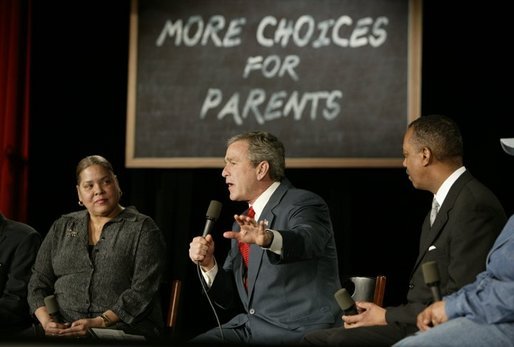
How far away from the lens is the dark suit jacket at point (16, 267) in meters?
3.94

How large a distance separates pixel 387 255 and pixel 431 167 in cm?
136

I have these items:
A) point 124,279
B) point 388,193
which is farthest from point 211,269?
point 388,193

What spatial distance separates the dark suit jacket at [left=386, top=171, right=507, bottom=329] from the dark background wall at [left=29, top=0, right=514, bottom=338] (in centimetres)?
118

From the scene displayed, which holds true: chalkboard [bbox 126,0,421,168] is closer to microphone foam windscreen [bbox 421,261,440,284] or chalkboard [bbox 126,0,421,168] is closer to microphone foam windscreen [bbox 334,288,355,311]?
microphone foam windscreen [bbox 334,288,355,311]

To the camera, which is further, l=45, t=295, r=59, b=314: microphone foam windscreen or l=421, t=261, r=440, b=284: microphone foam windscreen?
l=45, t=295, r=59, b=314: microphone foam windscreen

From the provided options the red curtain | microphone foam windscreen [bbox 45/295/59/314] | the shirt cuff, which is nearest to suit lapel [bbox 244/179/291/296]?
the shirt cuff

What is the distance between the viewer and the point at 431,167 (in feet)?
10.4

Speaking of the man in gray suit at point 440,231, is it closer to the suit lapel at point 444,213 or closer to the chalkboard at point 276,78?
the suit lapel at point 444,213

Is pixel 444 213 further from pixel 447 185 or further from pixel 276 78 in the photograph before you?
pixel 276 78

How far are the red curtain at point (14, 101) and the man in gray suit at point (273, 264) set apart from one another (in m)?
1.57

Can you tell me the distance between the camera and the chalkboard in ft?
14.5

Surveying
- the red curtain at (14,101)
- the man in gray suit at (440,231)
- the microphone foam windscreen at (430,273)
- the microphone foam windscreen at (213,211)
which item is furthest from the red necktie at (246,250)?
the red curtain at (14,101)

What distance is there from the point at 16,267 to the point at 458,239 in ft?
6.63

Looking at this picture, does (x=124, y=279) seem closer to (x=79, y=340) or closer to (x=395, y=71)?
(x=395, y=71)
